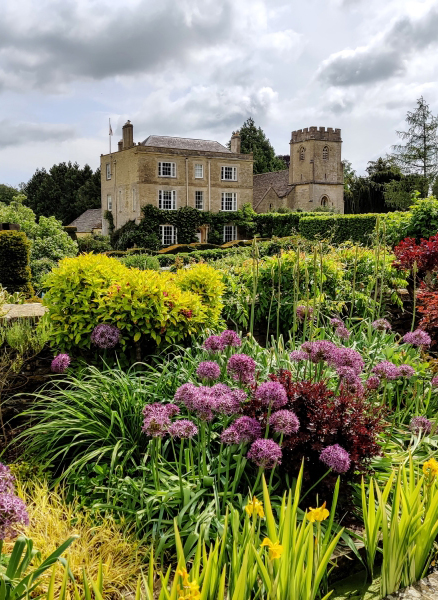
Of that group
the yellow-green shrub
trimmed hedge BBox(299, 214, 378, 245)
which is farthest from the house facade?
the yellow-green shrub

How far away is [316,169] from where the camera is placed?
46062 millimetres

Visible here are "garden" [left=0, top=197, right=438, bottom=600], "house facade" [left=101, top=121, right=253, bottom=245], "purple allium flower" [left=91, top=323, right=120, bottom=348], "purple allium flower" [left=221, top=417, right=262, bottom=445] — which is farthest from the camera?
"house facade" [left=101, top=121, right=253, bottom=245]

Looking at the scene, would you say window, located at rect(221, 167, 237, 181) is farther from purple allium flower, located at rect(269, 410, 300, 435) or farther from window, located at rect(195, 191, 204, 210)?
purple allium flower, located at rect(269, 410, 300, 435)

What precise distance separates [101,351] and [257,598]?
2.72 metres

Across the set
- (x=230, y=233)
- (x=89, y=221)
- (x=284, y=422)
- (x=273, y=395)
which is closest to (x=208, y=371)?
(x=273, y=395)

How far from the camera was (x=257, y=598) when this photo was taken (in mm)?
2123

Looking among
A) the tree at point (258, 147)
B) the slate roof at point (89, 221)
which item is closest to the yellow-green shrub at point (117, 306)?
the slate roof at point (89, 221)

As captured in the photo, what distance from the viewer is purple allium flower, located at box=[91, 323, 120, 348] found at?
3982mm

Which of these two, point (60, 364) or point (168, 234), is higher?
point (168, 234)

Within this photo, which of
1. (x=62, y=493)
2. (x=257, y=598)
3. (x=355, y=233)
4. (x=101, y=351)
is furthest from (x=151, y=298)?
(x=355, y=233)

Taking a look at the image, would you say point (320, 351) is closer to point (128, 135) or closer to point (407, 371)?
point (407, 371)

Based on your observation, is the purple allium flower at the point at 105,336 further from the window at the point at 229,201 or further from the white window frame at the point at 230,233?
the window at the point at 229,201

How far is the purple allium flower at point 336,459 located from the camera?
8.02ft

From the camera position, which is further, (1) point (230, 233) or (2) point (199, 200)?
(1) point (230, 233)
